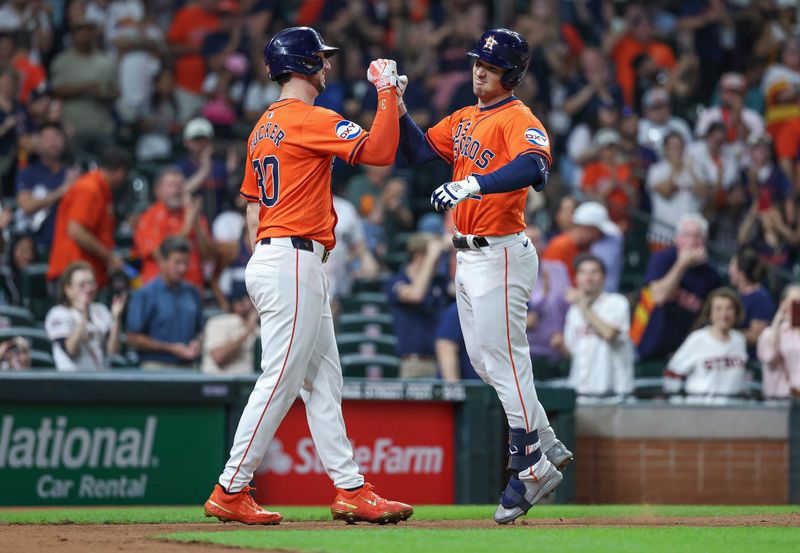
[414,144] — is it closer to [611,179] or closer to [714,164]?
[611,179]

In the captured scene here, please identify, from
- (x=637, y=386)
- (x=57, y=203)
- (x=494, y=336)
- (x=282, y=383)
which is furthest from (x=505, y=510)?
(x=57, y=203)

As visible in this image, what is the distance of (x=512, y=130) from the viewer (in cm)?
650

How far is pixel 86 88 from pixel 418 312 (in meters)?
4.66

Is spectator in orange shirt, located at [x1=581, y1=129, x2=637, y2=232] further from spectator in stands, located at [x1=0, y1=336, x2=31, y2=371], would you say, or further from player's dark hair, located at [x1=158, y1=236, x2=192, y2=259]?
spectator in stands, located at [x1=0, y1=336, x2=31, y2=371]

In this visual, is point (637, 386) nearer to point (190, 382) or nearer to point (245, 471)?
point (190, 382)

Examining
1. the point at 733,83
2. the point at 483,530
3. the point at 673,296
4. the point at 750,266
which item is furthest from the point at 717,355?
the point at 733,83

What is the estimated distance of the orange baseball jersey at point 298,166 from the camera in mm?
6301

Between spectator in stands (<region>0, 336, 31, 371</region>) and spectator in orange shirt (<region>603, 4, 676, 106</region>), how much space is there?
9050 millimetres

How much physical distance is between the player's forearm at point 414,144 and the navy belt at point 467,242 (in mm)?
527

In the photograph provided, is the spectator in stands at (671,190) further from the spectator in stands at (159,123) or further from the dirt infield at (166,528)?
the dirt infield at (166,528)

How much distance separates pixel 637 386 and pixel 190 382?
12.4 ft

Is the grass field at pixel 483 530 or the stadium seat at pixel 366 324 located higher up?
the stadium seat at pixel 366 324

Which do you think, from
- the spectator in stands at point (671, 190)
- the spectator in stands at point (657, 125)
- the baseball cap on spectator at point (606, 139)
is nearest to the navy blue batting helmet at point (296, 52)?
the baseball cap on spectator at point (606, 139)

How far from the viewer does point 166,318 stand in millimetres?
10445
